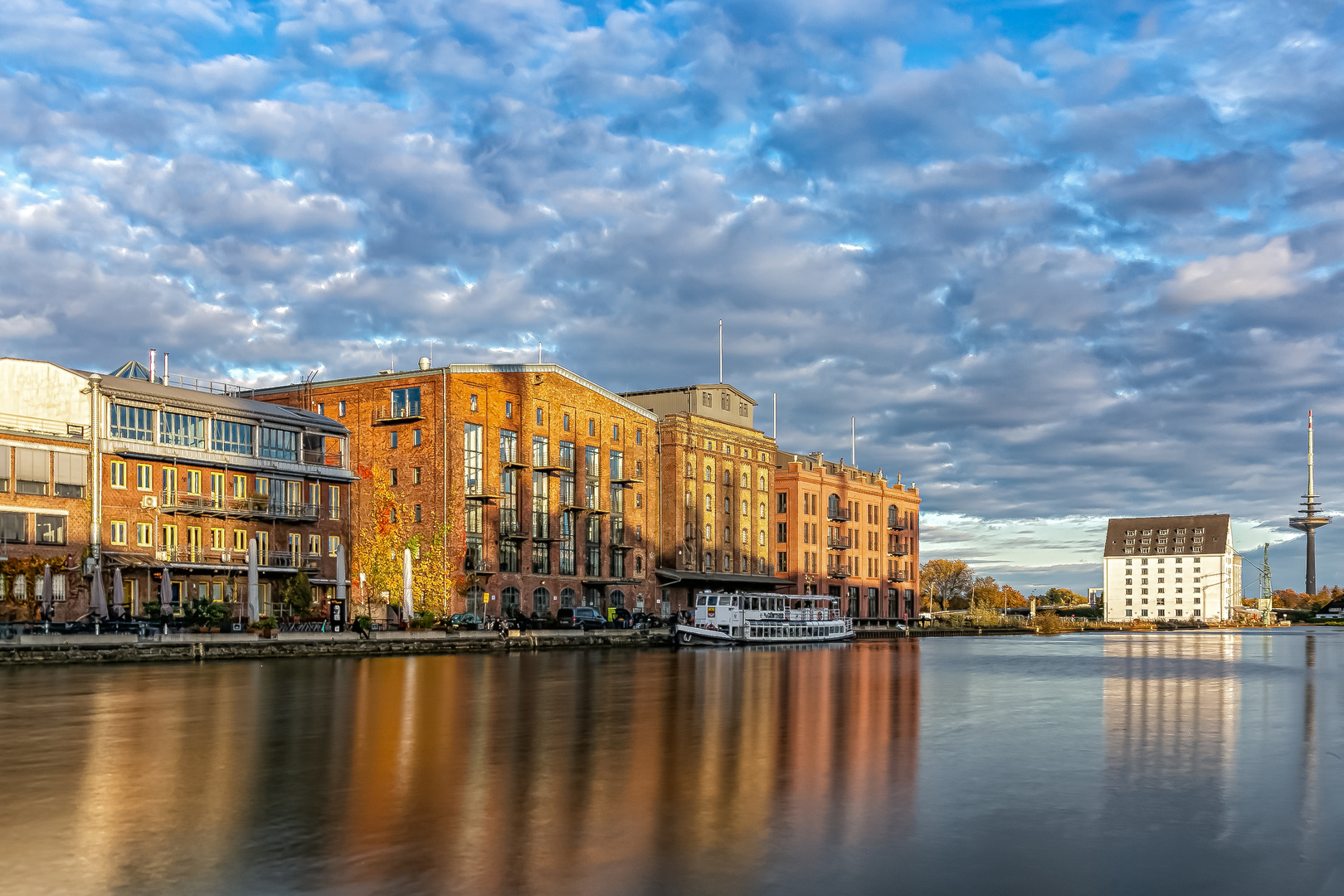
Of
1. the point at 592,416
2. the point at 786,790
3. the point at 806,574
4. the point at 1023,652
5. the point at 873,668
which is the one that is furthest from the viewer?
the point at 806,574

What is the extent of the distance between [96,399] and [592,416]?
134 ft

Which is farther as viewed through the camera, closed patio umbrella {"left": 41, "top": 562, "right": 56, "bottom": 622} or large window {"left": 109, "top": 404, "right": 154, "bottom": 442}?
large window {"left": 109, "top": 404, "right": 154, "bottom": 442}

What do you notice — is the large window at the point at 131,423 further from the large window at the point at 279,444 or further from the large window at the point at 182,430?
the large window at the point at 279,444

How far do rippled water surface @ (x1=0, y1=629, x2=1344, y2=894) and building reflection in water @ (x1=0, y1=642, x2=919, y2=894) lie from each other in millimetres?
58

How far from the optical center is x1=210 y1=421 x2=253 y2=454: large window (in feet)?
225

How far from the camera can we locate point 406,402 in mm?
84000

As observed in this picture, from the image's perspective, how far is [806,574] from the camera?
411 ft

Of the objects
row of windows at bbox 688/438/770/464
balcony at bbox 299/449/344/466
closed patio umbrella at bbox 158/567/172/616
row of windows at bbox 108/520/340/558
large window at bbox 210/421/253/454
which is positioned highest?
row of windows at bbox 688/438/770/464

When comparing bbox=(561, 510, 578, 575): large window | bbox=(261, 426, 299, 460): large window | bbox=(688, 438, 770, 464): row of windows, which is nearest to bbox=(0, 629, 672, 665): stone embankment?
bbox=(261, 426, 299, 460): large window

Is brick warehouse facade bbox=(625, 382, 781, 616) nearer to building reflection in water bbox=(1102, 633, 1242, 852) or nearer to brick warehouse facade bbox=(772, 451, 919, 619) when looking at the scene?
brick warehouse facade bbox=(772, 451, 919, 619)

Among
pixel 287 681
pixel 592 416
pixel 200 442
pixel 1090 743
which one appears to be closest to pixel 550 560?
pixel 592 416

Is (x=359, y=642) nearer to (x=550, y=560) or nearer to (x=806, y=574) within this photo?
(x=550, y=560)

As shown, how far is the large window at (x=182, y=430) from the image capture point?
65812 mm

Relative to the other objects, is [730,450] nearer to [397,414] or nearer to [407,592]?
[397,414]
